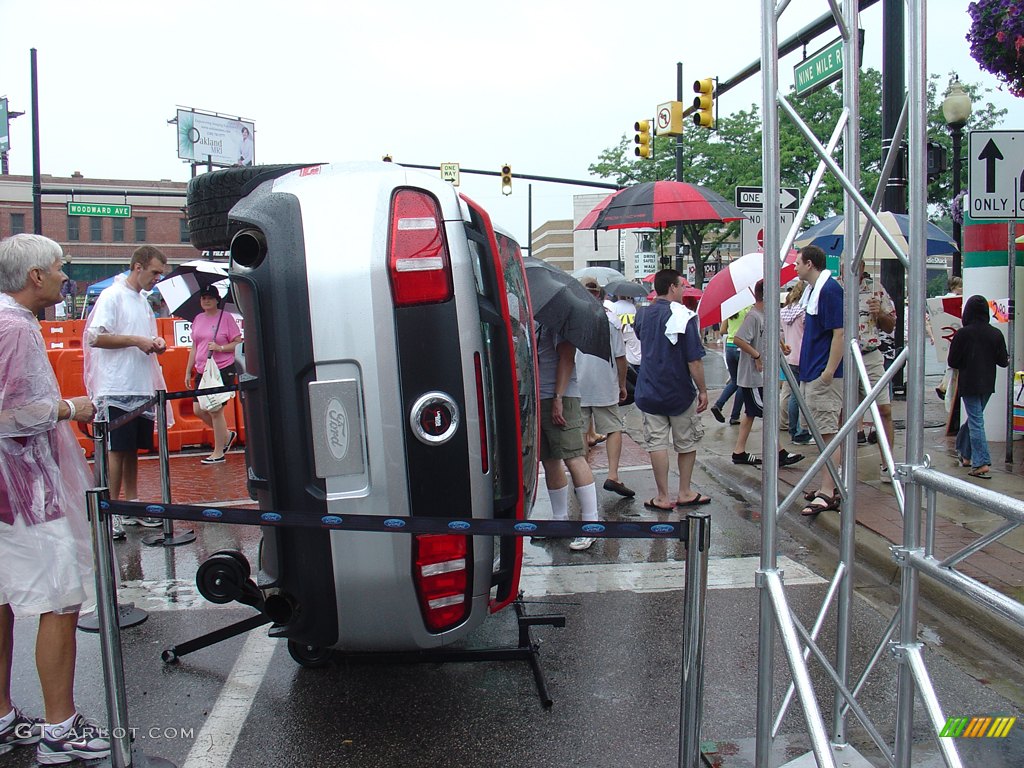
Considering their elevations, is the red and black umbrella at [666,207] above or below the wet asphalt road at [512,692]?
above

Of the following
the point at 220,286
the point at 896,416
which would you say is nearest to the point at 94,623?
the point at 220,286

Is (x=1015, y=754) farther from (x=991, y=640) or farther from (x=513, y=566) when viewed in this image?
(x=513, y=566)

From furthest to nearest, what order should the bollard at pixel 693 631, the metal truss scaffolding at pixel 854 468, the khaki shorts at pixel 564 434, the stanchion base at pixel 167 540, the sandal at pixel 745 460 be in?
the sandal at pixel 745 460 < the stanchion base at pixel 167 540 < the khaki shorts at pixel 564 434 < the bollard at pixel 693 631 < the metal truss scaffolding at pixel 854 468

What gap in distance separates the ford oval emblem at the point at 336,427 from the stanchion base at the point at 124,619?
2.24m

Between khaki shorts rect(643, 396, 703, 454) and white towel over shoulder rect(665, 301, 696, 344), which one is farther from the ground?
white towel over shoulder rect(665, 301, 696, 344)

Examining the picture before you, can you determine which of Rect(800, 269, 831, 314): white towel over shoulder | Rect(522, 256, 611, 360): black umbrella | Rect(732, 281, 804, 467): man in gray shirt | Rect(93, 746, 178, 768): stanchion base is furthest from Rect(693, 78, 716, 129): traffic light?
Rect(93, 746, 178, 768): stanchion base

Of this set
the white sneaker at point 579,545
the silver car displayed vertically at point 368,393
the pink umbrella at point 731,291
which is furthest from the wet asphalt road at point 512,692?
the pink umbrella at point 731,291

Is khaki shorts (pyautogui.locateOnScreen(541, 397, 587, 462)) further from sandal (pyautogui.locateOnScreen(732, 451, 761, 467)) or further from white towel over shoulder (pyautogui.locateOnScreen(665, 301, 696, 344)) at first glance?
sandal (pyautogui.locateOnScreen(732, 451, 761, 467))

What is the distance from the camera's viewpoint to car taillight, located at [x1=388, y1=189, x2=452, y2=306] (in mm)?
3061

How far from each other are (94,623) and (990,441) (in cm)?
845

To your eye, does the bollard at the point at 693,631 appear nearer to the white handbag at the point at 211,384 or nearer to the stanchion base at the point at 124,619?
the stanchion base at the point at 124,619

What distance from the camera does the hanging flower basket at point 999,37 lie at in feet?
23.2

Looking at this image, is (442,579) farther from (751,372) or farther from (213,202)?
(751,372)

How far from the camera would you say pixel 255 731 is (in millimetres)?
3455
